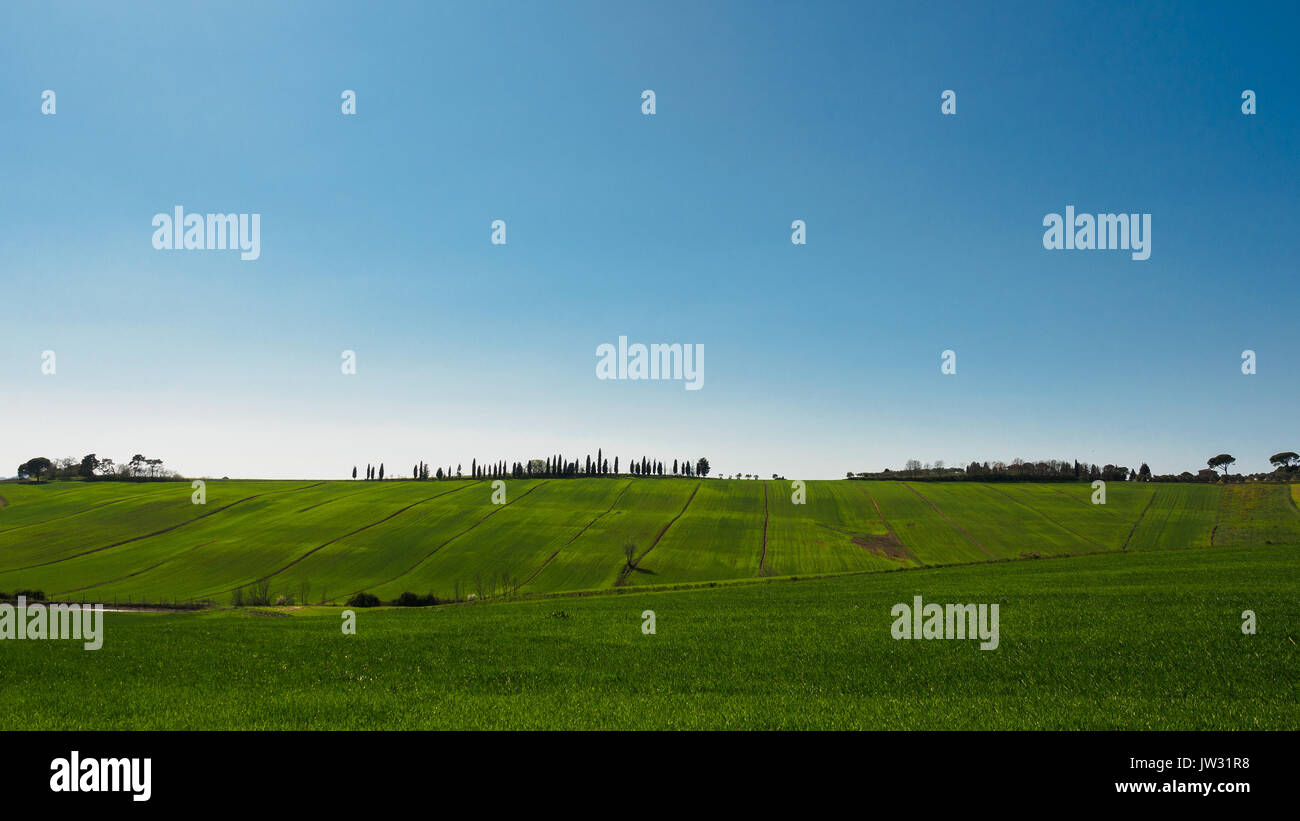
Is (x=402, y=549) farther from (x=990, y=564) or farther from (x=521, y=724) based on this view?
(x=521, y=724)

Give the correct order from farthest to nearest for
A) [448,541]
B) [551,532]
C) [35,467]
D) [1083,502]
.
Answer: [35,467] → [1083,502] → [551,532] → [448,541]

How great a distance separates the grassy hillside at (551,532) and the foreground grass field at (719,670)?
2013 inches

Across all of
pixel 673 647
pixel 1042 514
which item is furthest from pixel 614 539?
pixel 1042 514

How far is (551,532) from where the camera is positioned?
352 feet

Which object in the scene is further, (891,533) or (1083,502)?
(1083,502)

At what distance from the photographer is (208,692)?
17078 mm

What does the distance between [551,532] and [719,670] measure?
297 feet

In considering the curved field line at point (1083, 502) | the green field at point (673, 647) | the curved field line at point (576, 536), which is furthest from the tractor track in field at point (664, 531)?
the curved field line at point (1083, 502)

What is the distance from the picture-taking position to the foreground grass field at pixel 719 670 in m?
13.6

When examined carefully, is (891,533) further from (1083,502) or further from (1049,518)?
(1083,502)
